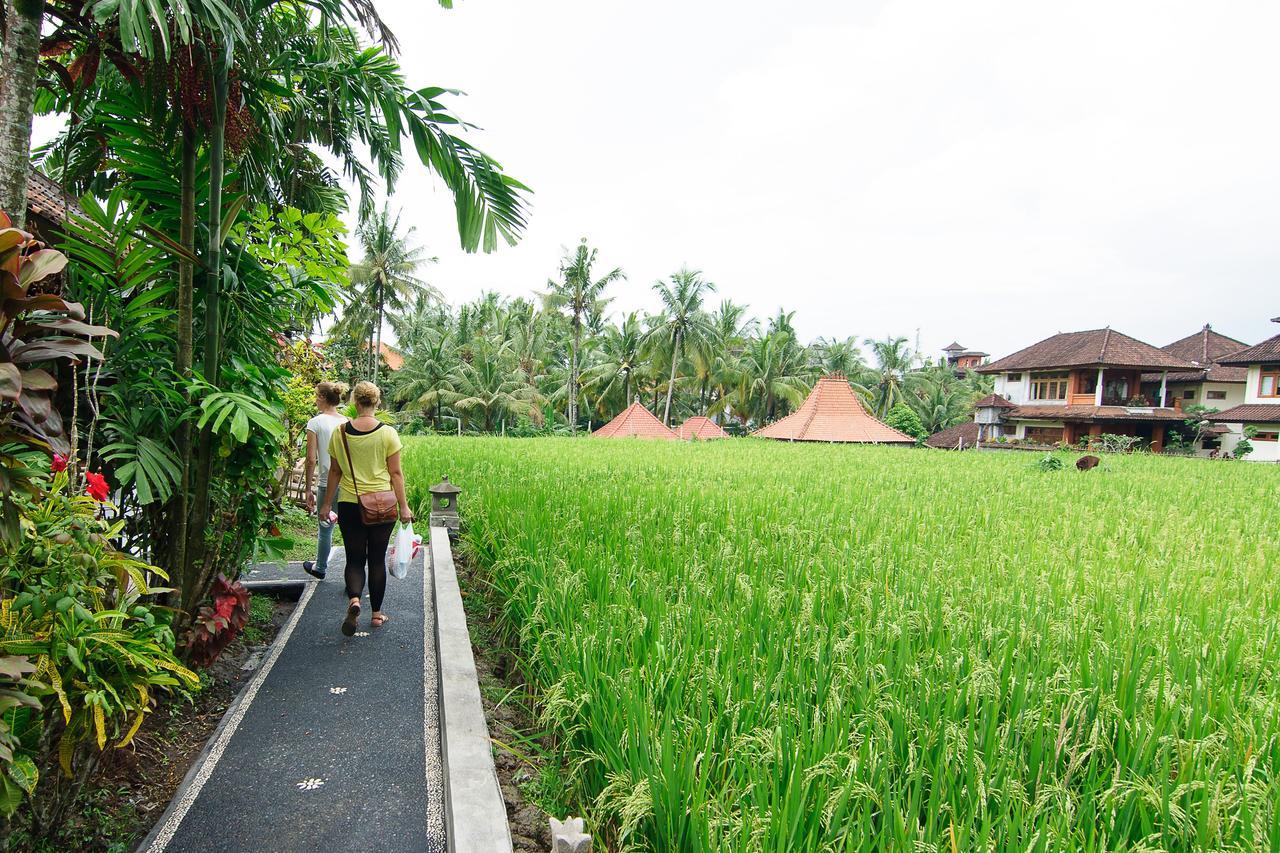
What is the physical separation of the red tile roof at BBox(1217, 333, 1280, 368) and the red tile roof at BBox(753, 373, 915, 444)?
12.6 m

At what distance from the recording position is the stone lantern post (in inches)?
222

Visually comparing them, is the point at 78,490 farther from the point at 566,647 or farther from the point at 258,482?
the point at 566,647

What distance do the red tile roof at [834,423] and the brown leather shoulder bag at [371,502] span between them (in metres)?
22.4

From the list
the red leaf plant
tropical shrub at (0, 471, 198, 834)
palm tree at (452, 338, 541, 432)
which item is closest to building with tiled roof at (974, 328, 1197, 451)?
palm tree at (452, 338, 541, 432)

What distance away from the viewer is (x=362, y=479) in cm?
352

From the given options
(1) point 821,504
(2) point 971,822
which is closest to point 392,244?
(1) point 821,504

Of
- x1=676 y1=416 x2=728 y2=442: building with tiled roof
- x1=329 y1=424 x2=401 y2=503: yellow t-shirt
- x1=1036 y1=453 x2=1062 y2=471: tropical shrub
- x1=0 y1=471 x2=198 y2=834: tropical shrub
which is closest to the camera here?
x1=0 y1=471 x2=198 y2=834: tropical shrub

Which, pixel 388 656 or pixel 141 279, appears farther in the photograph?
pixel 388 656

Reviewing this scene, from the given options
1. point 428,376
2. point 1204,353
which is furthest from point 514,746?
point 1204,353

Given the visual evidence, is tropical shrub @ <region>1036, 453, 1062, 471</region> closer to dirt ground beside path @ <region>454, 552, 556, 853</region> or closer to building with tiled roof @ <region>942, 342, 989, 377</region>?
dirt ground beside path @ <region>454, 552, 556, 853</region>

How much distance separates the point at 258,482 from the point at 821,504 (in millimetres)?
4876

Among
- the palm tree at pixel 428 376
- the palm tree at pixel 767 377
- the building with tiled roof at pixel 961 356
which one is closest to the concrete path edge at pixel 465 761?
the palm tree at pixel 428 376

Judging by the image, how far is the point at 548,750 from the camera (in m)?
2.43

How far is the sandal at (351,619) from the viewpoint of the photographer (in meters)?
3.63
